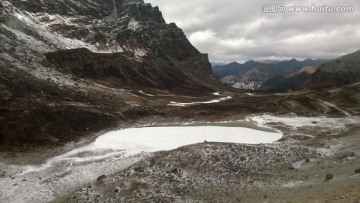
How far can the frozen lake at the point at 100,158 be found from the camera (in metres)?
39.6

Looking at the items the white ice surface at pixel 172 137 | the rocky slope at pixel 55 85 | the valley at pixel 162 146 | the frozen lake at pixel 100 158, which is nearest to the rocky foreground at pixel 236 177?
the valley at pixel 162 146

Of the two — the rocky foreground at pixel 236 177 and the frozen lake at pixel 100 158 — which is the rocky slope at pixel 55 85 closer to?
the frozen lake at pixel 100 158

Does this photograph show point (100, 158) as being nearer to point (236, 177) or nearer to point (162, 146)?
point (162, 146)

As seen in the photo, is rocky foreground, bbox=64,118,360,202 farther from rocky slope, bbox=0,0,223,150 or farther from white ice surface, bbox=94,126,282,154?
rocky slope, bbox=0,0,223,150

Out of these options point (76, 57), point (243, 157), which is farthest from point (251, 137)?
point (76, 57)

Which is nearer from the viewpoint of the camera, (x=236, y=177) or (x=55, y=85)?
(x=236, y=177)

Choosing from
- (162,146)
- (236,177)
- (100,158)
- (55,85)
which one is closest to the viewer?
(236,177)

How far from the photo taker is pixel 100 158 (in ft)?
170

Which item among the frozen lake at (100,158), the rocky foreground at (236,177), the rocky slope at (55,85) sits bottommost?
the frozen lake at (100,158)

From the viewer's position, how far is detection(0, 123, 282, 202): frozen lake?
130ft

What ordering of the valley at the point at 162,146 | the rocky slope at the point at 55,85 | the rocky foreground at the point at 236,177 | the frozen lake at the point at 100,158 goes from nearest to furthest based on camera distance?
the rocky foreground at the point at 236,177, the valley at the point at 162,146, the frozen lake at the point at 100,158, the rocky slope at the point at 55,85

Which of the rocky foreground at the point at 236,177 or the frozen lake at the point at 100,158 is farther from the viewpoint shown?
the frozen lake at the point at 100,158

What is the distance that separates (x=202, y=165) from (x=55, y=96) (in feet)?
190

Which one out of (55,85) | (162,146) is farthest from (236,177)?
(55,85)
